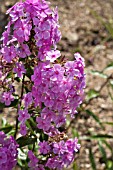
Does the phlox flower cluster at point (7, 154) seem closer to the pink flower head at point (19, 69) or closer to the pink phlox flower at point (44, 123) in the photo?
the pink phlox flower at point (44, 123)

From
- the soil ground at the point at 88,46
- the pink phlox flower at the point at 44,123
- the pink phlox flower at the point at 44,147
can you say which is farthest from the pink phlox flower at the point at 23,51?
the soil ground at the point at 88,46

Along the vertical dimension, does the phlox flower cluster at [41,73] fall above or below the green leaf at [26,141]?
A: above

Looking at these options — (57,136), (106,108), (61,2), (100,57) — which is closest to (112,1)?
(61,2)

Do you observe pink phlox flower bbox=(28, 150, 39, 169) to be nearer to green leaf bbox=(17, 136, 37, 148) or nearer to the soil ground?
green leaf bbox=(17, 136, 37, 148)

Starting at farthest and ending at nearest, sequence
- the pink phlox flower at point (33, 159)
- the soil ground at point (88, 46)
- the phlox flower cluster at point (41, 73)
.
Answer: the soil ground at point (88, 46)
the pink phlox flower at point (33, 159)
the phlox flower cluster at point (41, 73)

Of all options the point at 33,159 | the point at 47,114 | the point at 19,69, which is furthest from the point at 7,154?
the point at 19,69

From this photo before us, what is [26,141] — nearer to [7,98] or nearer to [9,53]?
[7,98]

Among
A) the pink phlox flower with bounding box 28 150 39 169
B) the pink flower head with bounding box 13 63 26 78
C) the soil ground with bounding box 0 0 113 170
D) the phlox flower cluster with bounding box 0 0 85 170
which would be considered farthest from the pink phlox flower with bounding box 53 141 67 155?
the soil ground with bounding box 0 0 113 170
